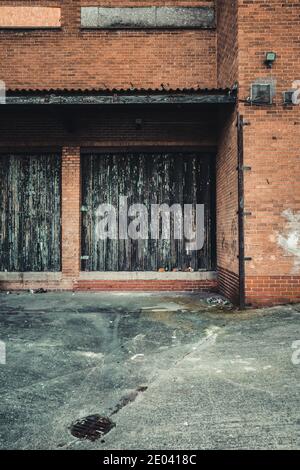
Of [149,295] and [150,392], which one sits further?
[149,295]

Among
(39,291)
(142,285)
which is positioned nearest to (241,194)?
(142,285)

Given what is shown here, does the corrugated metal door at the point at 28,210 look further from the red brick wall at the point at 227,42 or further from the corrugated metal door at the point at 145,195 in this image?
the red brick wall at the point at 227,42

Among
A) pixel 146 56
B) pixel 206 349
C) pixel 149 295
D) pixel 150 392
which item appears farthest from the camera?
pixel 146 56

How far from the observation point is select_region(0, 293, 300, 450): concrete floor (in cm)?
310

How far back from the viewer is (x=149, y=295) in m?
8.83

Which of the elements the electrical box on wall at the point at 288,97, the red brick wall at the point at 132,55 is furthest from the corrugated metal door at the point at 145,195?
the electrical box on wall at the point at 288,97

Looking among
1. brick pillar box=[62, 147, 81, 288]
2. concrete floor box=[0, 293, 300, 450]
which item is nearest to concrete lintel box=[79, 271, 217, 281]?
brick pillar box=[62, 147, 81, 288]

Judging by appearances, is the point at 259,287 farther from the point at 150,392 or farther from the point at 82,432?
the point at 82,432

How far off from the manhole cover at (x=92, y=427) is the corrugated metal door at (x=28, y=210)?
6591 millimetres

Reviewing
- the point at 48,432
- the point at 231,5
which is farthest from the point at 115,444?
the point at 231,5

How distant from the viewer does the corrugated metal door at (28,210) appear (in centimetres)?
961

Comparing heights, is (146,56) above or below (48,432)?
above

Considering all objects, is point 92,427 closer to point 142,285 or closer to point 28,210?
point 142,285
